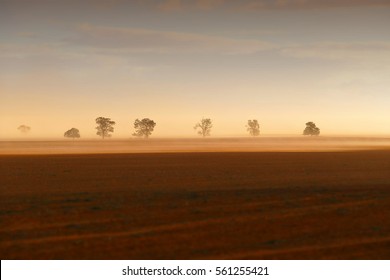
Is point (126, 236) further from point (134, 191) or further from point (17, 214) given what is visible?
point (134, 191)

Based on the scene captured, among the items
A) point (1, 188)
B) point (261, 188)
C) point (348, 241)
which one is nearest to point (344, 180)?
point (261, 188)

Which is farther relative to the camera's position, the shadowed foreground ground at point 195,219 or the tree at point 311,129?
the tree at point 311,129

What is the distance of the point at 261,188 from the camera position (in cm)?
1747

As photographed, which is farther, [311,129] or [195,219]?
[311,129]

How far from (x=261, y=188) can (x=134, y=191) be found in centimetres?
440

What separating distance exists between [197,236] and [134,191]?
6.68m

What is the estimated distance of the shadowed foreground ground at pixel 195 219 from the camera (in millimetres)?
9586

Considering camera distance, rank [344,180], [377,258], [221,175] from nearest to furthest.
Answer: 1. [377,258]
2. [344,180]
3. [221,175]

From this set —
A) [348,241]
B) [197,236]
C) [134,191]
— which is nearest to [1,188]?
[134,191]

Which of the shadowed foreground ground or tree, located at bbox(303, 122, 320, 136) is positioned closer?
the shadowed foreground ground

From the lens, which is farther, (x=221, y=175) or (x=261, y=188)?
(x=221, y=175)

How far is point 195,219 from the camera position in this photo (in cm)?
1209

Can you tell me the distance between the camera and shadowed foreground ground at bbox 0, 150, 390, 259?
959cm
